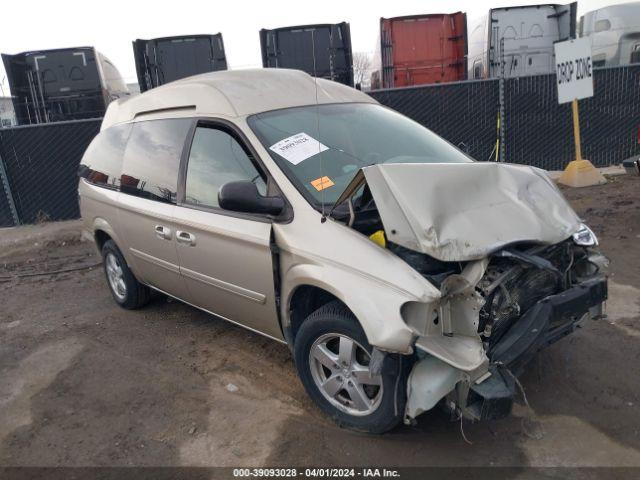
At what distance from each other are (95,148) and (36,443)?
2998 mm

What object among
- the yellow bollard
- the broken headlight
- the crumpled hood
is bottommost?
the yellow bollard

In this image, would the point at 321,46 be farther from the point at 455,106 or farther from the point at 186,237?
the point at 186,237

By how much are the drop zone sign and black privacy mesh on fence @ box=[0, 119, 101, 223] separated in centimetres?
767

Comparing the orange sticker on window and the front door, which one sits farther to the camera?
the front door

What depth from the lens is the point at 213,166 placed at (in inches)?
144

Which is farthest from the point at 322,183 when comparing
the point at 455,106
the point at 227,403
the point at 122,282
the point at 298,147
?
the point at 455,106

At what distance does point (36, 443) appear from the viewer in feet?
10.5

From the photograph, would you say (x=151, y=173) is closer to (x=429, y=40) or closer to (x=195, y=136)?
(x=195, y=136)

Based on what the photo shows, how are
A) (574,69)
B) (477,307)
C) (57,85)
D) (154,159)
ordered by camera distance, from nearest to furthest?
(477,307), (154,159), (574,69), (57,85)

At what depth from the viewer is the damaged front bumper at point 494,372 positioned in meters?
2.48

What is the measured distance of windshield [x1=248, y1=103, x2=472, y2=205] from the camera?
3.26 metres

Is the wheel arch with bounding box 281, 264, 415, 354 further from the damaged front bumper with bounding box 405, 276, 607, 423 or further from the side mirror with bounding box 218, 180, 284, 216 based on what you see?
the side mirror with bounding box 218, 180, 284, 216

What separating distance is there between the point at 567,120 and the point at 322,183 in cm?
832

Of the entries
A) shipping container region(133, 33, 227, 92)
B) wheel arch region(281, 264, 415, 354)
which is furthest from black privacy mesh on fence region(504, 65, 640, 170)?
wheel arch region(281, 264, 415, 354)
